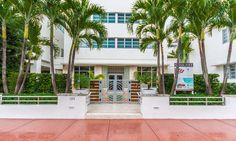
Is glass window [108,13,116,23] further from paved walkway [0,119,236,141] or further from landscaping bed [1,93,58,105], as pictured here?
paved walkway [0,119,236,141]

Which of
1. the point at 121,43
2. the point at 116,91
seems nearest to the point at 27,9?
Answer: the point at 116,91

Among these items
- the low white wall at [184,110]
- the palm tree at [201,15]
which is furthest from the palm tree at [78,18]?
the palm tree at [201,15]

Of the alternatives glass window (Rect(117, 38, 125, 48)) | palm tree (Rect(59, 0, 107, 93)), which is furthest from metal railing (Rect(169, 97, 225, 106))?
glass window (Rect(117, 38, 125, 48))

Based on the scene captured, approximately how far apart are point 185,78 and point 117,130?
590cm

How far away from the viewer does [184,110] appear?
11242mm

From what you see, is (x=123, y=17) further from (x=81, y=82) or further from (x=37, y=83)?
(x=37, y=83)

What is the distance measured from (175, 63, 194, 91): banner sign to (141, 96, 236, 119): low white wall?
1.72 metres

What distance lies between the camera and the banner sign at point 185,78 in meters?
12.7

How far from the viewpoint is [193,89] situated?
13.1 meters

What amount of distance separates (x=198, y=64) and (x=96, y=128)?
19936 mm

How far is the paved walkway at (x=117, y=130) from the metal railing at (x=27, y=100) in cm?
107

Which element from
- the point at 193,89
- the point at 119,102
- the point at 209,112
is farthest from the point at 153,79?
the point at 209,112

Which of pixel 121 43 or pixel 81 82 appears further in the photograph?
pixel 121 43

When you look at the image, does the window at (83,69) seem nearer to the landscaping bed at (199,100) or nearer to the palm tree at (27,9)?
the palm tree at (27,9)
